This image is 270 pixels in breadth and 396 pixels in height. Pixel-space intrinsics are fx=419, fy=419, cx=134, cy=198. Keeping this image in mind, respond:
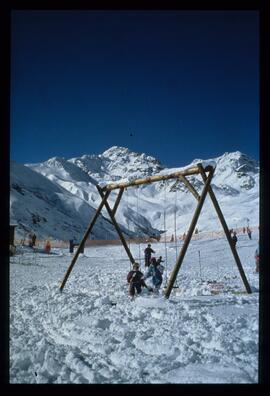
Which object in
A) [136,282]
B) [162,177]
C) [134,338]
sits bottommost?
[134,338]

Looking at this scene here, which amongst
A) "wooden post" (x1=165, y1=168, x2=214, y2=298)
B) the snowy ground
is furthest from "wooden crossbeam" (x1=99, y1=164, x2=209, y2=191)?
the snowy ground

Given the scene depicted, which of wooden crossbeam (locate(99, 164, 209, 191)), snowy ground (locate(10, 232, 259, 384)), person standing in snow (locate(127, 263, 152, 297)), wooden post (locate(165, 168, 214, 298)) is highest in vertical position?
wooden crossbeam (locate(99, 164, 209, 191))

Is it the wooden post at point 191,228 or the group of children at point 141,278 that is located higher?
the wooden post at point 191,228

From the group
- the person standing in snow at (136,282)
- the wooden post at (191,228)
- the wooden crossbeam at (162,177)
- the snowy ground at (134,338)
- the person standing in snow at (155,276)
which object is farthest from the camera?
the person standing in snow at (155,276)

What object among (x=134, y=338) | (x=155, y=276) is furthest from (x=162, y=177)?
(x=134, y=338)

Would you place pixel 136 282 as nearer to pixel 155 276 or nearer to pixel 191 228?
pixel 155 276

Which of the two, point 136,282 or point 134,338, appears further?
point 136,282

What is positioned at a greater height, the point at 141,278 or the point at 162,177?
the point at 162,177

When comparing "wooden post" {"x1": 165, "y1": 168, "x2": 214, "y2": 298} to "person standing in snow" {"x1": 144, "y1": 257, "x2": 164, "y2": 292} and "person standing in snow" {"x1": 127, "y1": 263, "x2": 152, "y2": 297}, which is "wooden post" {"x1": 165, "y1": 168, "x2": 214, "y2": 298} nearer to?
"person standing in snow" {"x1": 127, "y1": 263, "x2": 152, "y2": 297}

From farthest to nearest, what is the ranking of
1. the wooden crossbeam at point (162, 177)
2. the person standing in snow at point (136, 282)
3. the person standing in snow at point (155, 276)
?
1. the person standing in snow at point (155, 276)
2. the person standing in snow at point (136, 282)
3. the wooden crossbeam at point (162, 177)

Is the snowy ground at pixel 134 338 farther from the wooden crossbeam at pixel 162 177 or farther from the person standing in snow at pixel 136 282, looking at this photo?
the wooden crossbeam at pixel 162 177

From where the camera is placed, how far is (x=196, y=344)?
527 cm

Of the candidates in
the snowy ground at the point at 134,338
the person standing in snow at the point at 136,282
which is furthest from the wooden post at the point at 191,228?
the person standing in snow at the point at 136,282

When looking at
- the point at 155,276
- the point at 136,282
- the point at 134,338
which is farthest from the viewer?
the point at 155,276
